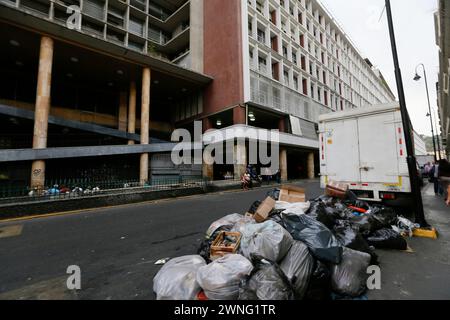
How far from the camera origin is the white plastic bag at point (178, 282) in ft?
6.49

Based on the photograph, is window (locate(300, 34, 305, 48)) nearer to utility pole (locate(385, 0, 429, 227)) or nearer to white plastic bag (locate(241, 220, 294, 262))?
utility pole (locate(385, 0, 429, 227))

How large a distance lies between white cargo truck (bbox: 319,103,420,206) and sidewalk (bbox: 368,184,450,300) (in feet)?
4.86

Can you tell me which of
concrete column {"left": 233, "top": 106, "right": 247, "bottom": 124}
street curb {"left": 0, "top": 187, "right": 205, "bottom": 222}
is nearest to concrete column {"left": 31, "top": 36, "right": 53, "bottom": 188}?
street curb {"left": 0, "top": 187, "right": 205, "bottom": 222}

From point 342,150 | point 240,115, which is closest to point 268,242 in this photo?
point 342,150

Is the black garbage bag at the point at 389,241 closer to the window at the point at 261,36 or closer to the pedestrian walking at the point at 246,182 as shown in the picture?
the pedestrian walking at the point at 246,182

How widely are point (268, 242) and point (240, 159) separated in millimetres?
13929

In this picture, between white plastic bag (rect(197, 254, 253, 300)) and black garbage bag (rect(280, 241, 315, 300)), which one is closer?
white plastic bag (rect(197, 254, 253, 300))

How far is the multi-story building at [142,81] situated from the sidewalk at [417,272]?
1258 centimetres

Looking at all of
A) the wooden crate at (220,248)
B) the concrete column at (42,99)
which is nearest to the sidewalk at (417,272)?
the wooden crate at (220,248)

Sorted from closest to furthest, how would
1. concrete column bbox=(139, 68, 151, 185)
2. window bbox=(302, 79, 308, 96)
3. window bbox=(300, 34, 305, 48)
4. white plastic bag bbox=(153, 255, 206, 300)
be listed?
white plastic bag bbox=(153, 255, 206, 300) < concrete column bbox=(139, 68, 151, 185) < window bbox=(302, 79, 308, 96) < window bbox=(300, 34, 305, 48)

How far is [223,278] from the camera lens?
6.35 ft

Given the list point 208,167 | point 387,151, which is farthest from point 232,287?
point 208,167

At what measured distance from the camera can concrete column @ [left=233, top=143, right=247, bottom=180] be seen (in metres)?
16.0
